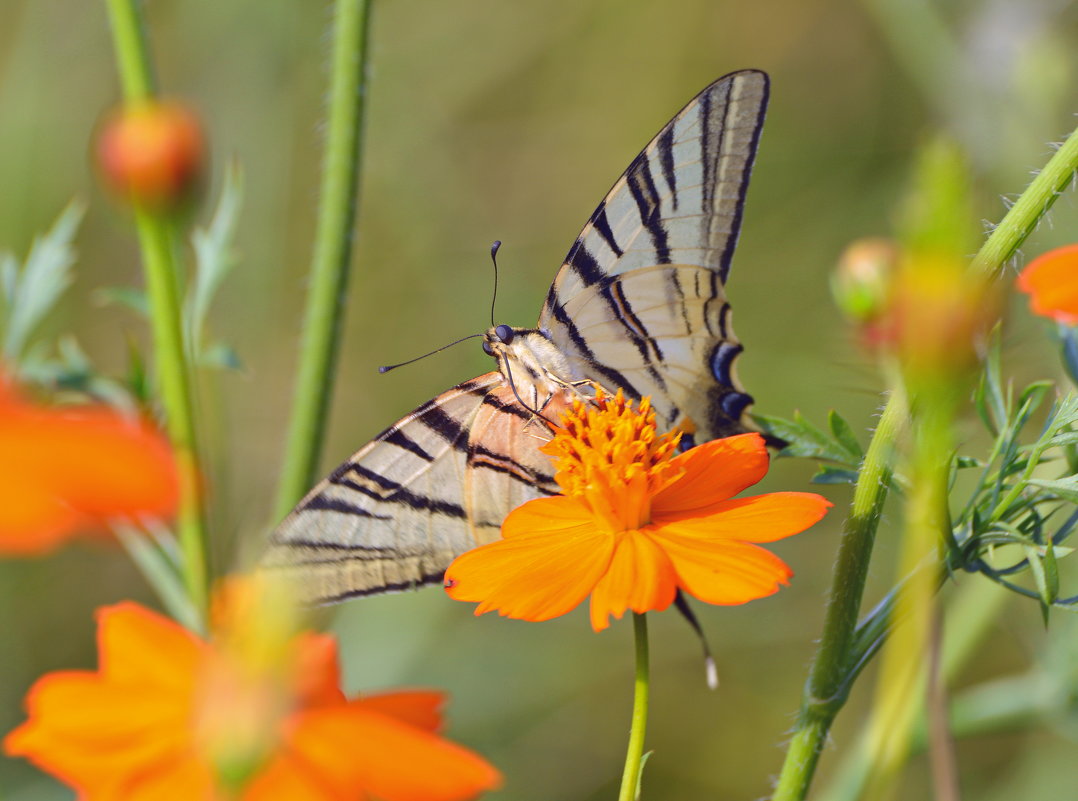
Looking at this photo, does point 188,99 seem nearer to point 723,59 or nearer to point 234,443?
point 234,443

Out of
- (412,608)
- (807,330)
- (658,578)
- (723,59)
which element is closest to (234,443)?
(412,608)

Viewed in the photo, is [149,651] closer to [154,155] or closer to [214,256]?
[154,155]

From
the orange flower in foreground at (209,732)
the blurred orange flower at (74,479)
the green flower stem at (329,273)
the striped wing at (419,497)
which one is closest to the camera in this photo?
the blurred orange flower at (74,479)

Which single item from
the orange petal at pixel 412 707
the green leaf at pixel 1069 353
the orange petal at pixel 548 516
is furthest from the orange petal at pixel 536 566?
the green leaf at pixel 1069 353

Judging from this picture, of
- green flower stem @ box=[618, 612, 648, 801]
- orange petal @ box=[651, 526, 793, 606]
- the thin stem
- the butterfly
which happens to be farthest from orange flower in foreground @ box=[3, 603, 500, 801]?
the thin stem

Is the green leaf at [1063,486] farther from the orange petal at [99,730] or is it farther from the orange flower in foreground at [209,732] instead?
the orange petal at [99,730]

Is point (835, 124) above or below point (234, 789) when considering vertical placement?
above
